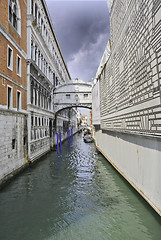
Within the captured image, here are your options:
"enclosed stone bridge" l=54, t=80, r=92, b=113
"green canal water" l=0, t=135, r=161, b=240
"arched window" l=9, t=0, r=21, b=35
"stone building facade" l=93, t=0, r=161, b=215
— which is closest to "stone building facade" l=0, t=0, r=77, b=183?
"arched window" l=9, t=0, r=21, b=35

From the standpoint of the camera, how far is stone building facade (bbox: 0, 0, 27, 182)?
27.3 feet

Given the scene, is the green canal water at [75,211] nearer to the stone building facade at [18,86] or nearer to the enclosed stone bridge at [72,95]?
the stone building facade at [18,86]

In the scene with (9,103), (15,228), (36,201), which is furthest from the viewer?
(9,103)

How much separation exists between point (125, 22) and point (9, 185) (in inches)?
383

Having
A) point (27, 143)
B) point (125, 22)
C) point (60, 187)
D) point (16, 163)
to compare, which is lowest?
point (60, 187)

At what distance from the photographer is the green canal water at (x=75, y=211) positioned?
4.39m

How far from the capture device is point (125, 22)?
7.07 meters

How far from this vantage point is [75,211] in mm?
5578

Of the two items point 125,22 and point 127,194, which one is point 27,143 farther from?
point 125,22

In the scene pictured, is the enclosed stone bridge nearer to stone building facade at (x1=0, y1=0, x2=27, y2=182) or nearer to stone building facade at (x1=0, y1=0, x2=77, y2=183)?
stone building facade at (x1=0, y1=0, x2=77, y2=183)

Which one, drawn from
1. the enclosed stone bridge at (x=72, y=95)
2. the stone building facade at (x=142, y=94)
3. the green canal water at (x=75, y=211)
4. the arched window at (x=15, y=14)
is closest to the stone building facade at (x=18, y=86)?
the arched window at (x=15, y=14)

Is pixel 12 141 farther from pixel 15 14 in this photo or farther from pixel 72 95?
pixel 72 95

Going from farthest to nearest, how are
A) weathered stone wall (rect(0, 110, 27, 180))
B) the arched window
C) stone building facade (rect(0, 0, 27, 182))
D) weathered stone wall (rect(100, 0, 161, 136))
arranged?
the arched window, stone building facade (rect(0, 0, 27, 182)), weathered stone wall (rect(0, 110, 27, 180)), weathered stone wall (rect(100, 0, 161, 136))

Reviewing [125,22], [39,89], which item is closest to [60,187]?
[125,22]
